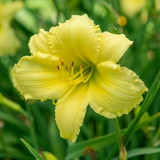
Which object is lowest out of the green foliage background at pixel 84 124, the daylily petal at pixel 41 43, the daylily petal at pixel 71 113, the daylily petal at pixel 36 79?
the green foliage background at pixel 84 124

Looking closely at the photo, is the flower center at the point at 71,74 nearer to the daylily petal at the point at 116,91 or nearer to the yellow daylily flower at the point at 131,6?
the daylily petal at the point at 116,91

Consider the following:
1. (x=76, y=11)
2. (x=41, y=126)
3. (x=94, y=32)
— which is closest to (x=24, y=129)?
(x=41, y=126)

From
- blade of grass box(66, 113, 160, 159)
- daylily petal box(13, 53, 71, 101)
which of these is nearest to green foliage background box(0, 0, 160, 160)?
blade of grass box(66, 113, 160, 159)

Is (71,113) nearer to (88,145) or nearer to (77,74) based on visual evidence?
(77,74)

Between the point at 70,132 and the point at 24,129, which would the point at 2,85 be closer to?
the point at 24,129

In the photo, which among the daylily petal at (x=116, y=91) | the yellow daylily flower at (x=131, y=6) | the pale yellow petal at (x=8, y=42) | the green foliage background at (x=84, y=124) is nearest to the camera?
the daylily petal at (x=116, y=91)

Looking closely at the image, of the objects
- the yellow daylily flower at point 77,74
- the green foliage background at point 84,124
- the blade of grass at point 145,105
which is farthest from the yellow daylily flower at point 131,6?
the blade of grass at point 145,105
